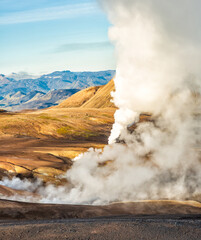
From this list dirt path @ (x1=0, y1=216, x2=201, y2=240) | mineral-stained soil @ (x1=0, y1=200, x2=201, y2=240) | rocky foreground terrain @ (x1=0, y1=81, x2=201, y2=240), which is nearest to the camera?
dirt path @ (x1=0, y1=216, x2=201, y2=240)

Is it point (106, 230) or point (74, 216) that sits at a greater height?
point (74, 216)

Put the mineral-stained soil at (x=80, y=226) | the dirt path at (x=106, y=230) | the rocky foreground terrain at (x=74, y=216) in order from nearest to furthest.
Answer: the dirt path at (x=106, y=230)
the mineral-stained soil at (x=80, y=226)
the rocky foreground terrain at (x=74, y=216)

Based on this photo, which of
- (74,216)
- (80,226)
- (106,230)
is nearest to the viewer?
(106,230)

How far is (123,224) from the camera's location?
33.3 meters

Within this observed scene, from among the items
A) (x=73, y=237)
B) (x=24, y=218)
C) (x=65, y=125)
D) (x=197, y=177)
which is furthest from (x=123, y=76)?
(x=65, y=125)

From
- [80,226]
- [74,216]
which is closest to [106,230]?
[80,226]

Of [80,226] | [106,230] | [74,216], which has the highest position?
[74,216]

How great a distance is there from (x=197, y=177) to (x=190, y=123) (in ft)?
136

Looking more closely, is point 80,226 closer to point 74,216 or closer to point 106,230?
point 106,230

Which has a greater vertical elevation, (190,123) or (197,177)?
(190,123)

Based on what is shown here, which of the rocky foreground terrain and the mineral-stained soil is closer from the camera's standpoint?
the mineral-stained soil

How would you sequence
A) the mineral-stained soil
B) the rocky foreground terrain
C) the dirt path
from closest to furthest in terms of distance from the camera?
1. the dirt path
2. the mineral-stained soil
3. the rocky foreground terrain

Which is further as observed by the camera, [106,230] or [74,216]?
[74,216]

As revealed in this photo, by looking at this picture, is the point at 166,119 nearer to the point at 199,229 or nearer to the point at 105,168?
the point at 105,168
